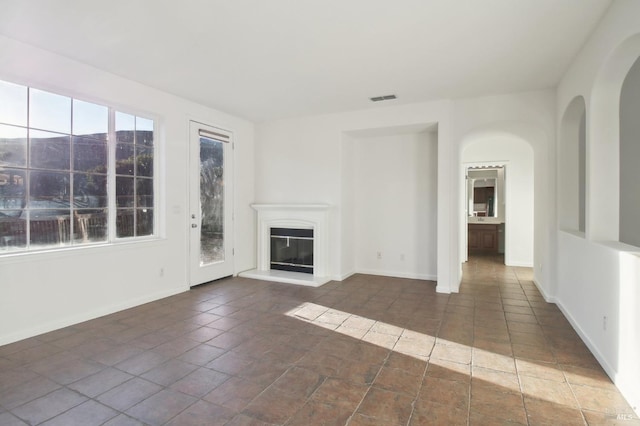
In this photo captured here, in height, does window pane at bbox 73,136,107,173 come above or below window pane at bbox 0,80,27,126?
below

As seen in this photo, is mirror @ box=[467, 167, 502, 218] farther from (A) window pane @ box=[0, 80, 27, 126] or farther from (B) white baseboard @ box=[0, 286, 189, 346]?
(A) window pane @ box=[0, 80, 27, 126]

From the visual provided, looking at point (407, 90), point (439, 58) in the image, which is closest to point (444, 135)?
point (407, 90)

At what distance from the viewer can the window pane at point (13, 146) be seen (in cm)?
302

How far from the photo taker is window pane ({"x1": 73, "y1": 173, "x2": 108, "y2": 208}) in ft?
11.7

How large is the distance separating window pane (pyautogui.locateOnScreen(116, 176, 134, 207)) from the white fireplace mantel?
2.06 metres

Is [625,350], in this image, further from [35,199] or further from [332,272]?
[35,199]

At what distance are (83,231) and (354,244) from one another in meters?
3.90

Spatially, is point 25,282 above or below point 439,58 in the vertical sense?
below

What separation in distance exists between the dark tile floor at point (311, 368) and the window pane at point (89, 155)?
5.31 feet

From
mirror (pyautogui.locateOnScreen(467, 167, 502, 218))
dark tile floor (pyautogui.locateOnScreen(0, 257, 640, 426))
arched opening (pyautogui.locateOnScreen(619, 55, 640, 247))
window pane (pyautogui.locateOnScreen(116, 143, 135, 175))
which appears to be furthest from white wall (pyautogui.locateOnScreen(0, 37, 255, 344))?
mirror (pyautogui.locateOnScreen(467, 167, 502, 218))

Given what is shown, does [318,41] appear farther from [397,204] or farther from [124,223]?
[397,204]

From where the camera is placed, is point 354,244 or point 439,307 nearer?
point 439,307

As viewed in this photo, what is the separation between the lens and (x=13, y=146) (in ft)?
10.1

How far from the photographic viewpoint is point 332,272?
546cm
